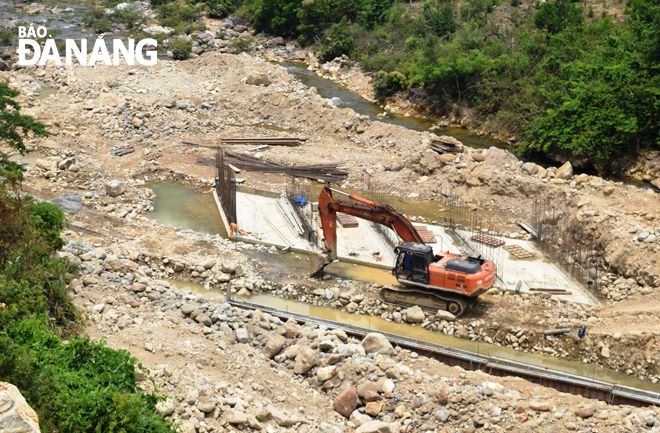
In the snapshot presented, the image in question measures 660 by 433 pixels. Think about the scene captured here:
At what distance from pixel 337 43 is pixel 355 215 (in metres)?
31.9

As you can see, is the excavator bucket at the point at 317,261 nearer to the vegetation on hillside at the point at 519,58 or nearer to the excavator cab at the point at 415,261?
Answer: the excavator cab at the point at 415,261

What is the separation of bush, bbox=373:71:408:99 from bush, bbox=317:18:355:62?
27.6ft

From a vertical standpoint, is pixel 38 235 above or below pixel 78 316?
→ above

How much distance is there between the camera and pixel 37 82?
40.5 m

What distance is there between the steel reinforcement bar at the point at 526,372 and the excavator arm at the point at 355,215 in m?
2.77

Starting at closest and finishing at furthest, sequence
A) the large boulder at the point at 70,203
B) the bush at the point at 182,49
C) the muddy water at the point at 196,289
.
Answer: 1. the muddy water at the point at 196,289
2. the large boulder at the point at 70,203
3. the bush at the point at 182,49

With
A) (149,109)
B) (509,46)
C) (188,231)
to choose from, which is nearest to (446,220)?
(188,231)

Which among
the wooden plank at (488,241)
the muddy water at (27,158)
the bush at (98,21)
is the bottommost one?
the wooden plank at (488,241)

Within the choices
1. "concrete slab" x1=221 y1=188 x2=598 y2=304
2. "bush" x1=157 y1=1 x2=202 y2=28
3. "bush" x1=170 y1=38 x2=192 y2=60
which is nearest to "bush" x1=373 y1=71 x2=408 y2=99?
"bush" x1=170 y1=38 x2=192 y2=60

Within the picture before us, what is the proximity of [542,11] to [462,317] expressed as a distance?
2694 cm

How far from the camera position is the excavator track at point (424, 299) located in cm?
1563

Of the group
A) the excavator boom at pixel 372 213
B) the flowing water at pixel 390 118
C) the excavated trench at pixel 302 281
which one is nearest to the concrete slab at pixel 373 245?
the excavated trench at pixel 302 281

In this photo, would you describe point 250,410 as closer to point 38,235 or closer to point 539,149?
point 38,235

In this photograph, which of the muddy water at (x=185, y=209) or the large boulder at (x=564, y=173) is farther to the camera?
the large boulder at (x=564, y=173)
